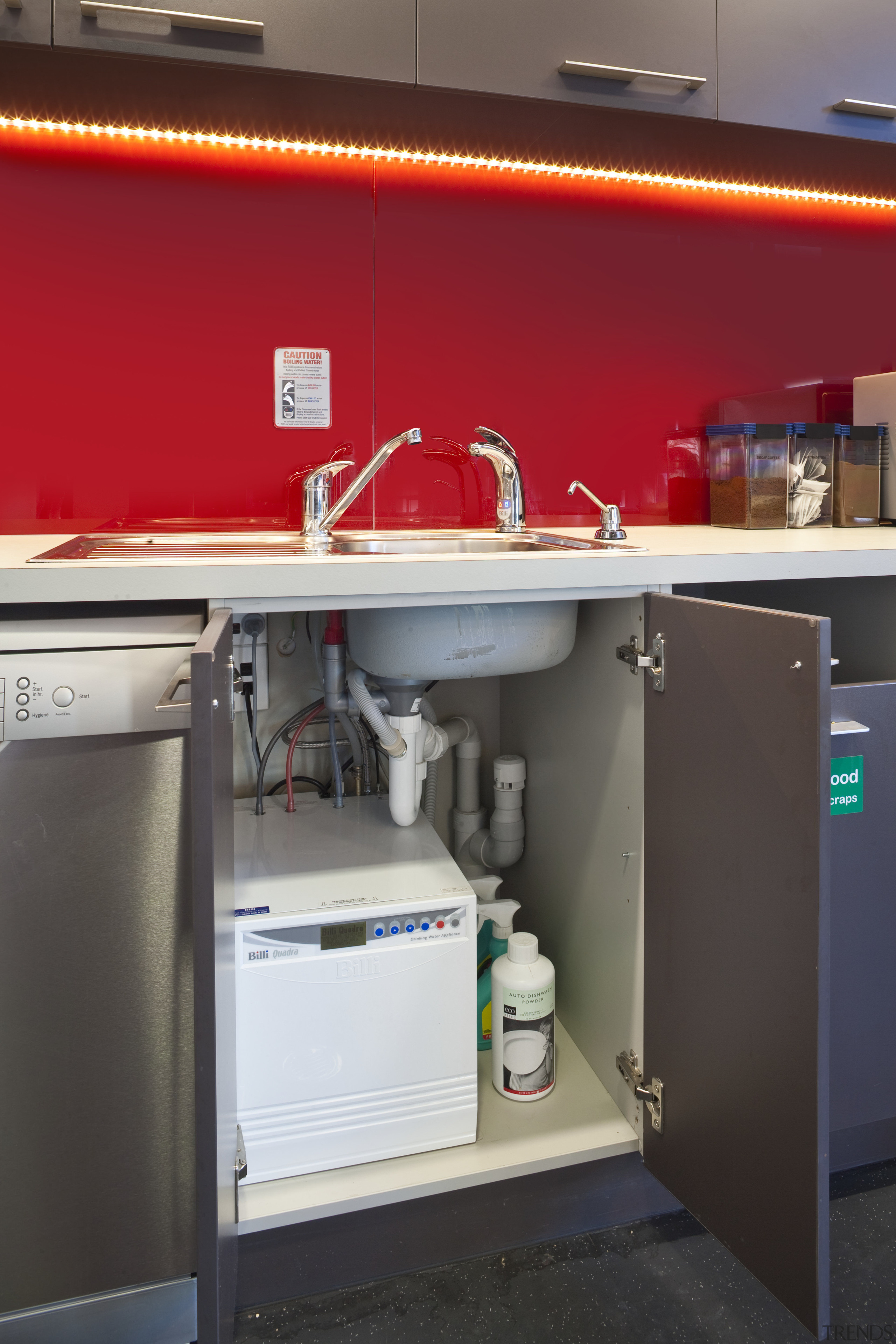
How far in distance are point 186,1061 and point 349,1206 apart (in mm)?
386

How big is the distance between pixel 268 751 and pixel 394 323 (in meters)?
0.87

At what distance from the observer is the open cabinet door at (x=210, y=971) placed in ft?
2.44

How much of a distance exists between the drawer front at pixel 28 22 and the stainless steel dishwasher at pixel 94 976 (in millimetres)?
867

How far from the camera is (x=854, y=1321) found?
1168 millimetres

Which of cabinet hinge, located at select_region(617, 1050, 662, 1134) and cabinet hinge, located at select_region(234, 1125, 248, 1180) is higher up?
cabinet hinge, located at select_region(617, 1050, 662, 1134)

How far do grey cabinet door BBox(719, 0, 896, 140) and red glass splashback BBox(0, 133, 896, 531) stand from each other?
0.38 meters

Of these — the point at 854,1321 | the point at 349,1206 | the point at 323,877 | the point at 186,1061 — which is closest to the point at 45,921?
the point at 186,1061

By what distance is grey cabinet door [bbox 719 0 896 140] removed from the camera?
1538 millimetres

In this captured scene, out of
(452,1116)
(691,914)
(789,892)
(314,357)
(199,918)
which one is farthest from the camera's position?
(314,357)

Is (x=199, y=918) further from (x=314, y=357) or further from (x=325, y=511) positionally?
(x=314, y=357)

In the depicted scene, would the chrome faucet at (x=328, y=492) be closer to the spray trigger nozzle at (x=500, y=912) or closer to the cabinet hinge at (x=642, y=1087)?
the spray trigger nozzle at (x=500, y=912)

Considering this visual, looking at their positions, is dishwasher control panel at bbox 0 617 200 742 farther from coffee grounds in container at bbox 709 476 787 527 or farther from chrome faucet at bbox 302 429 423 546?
coffee grounds in container at bbox 709 476 787 527

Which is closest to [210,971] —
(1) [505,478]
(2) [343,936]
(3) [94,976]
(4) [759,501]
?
(3) [94,976]

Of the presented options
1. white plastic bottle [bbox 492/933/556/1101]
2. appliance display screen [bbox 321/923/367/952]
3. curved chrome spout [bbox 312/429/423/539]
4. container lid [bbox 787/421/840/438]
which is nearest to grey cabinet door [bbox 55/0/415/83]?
curved chrome spout [bbox 312/429/423/539]
